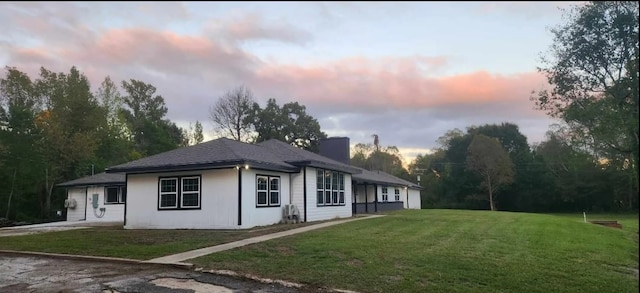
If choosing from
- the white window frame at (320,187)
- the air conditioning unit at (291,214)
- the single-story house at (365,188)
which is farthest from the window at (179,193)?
the single-story house at (365,188)

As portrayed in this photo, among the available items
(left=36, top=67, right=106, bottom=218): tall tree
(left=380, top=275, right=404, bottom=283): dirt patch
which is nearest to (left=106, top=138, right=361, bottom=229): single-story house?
(left=380, top=275, right=404, bottom=283): dirt patch

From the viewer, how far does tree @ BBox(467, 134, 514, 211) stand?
161 ft

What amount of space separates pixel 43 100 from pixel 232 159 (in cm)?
3317

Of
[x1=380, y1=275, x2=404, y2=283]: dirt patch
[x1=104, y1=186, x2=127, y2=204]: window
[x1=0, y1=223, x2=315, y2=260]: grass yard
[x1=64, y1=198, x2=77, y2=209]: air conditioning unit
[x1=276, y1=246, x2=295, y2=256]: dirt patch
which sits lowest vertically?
[x1=380, y1=275, x2=404, y2=283]: dirt patch

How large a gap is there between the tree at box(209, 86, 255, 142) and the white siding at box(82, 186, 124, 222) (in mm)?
20495

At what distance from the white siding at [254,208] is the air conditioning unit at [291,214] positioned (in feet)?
0.58

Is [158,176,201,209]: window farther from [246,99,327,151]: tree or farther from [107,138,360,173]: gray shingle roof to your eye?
[246,99,327,151]: tree

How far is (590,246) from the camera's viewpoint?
45.3ft

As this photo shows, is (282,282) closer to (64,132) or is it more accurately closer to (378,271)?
(378,271)

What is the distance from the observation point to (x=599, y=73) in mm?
7594

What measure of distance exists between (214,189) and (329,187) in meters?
7.55

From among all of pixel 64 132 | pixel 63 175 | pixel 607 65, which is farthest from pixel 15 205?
pixel 607 65

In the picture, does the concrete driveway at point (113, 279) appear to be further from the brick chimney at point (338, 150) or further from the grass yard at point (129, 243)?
the brick chimney at point (338, 150)

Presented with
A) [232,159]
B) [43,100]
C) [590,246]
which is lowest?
[590,246]
